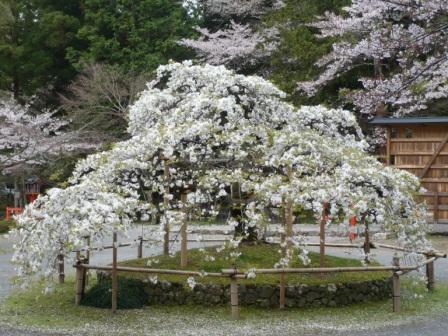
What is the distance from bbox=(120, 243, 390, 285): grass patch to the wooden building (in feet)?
23.5

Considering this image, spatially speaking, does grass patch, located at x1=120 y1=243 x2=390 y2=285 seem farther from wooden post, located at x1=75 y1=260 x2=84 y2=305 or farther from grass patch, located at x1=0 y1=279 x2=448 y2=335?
wooden post, located at x1=75 y1=260 x2=84 y2=305

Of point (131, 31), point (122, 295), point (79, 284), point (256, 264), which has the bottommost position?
point (122, 295)

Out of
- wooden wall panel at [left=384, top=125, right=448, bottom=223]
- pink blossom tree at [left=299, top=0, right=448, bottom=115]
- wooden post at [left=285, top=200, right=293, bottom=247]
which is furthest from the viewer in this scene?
wooden wall panel at [left=384, top=125, right=448, bottom=223]

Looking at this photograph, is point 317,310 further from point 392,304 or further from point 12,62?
point 12,62

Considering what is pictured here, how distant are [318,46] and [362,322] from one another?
1291 cm

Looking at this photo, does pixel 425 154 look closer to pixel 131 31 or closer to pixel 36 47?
pixel 131 31

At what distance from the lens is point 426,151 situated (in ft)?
51.4

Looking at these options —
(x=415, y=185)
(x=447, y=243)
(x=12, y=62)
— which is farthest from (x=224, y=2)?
(x=415, y=185)

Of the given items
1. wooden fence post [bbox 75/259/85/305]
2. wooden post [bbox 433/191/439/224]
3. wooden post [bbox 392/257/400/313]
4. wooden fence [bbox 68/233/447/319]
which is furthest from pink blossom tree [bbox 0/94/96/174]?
wooden post [bbox 392/257/400/313]

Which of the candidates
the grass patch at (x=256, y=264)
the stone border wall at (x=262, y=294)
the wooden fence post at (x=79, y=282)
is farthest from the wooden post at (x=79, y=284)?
the stone border wall at (x=262, y=294)

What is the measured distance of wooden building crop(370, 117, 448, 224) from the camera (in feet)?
50.5

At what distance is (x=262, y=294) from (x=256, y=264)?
716 millimetres

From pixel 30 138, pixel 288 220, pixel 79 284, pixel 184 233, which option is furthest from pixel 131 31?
pixel 288 220

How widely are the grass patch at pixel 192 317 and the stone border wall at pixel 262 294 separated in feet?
0.36
